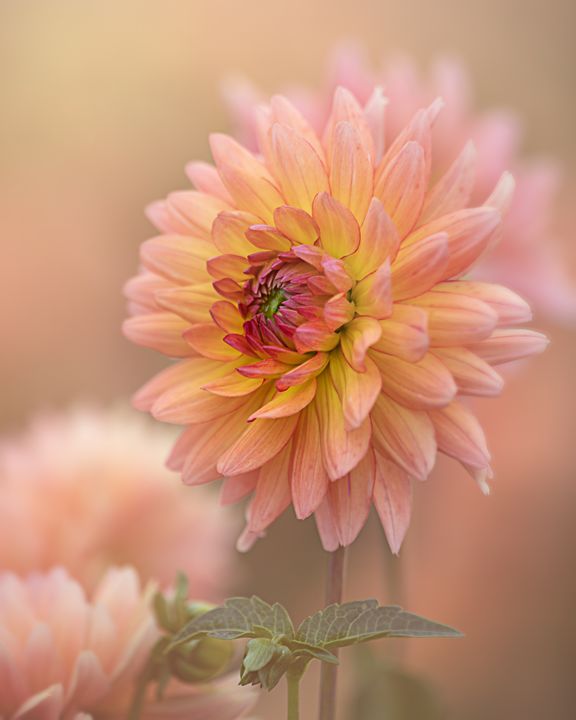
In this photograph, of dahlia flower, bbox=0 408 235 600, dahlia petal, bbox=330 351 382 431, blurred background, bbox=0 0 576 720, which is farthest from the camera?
blurred background, bbox=0 0 576 720

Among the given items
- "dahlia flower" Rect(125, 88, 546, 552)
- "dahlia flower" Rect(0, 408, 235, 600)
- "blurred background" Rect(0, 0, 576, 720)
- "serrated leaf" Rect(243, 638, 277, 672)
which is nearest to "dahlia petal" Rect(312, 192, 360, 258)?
"dahlia flower" Rect(125, 88, 546, 552)

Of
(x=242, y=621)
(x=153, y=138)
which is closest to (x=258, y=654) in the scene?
(x=242, y=621)

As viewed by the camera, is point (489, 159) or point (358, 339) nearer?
point (358, 339)

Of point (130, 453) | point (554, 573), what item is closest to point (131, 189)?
point (130, 453)

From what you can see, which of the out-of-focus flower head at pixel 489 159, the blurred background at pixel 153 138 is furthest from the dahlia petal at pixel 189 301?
the blurred background at pixel 153 138

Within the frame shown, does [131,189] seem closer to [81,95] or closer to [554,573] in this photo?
Answer: [81,95]

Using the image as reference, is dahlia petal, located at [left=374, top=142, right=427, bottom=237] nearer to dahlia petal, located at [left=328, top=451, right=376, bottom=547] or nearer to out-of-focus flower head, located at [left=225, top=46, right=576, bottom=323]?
dahlia petal, located at [left=328, top=451, right=376, bottom=547]

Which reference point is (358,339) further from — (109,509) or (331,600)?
(109,509)

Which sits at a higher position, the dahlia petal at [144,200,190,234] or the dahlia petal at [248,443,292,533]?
the dahlia petal at [144,200,190,234]

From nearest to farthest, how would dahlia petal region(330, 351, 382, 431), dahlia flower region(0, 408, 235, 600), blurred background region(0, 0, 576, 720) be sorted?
dahlia petal region(330, 351, 382, 431), dahlia flower region(0, 408, 235, 600), blurred background region(0, 0, 576, 720)
